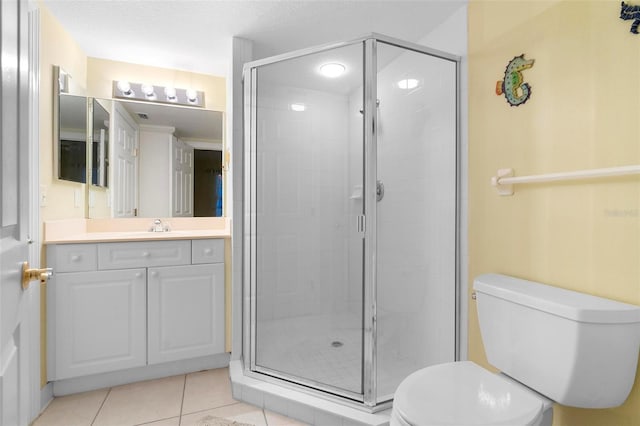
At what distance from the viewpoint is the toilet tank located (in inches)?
41.5

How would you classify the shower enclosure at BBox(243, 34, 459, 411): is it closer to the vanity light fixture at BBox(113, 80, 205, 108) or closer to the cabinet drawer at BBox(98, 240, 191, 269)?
the cabinet drawer at BBox(98, 240, 191, 269)

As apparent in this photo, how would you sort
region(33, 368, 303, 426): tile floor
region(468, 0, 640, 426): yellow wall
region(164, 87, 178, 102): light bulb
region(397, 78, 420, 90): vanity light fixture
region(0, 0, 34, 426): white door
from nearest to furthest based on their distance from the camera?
region(0, 0, 34, 426): white door → region(468, 0, 640, 426): yellow wall → region(33, 368, 303, 426): tile floor → region(397, 78, 420, 90): vanity light fixture → region(164, 87, 178, 102): light bulb

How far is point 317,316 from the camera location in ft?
7.71

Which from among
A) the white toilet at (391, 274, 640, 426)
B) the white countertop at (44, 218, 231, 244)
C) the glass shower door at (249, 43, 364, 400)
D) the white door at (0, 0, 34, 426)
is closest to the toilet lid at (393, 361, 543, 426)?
the white toilet at (391, 274, 640, 426)

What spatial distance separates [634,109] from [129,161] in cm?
291

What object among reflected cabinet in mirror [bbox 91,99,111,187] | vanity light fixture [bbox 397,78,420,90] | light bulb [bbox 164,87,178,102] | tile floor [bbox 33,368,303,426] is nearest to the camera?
tile floor [bbox 33,368,303,426]

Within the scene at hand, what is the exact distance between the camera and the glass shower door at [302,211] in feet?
6.53

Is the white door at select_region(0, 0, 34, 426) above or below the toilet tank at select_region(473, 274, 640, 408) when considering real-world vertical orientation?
above

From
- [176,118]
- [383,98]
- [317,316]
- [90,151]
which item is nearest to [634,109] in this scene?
[383,98]

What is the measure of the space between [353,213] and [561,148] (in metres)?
1.02

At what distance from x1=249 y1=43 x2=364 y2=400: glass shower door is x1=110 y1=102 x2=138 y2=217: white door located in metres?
1.12

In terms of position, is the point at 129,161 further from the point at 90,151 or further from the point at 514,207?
the point at 514,207

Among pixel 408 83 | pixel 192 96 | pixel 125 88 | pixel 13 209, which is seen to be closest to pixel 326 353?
pixel 408 83

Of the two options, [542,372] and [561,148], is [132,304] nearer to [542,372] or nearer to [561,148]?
[542,372]
